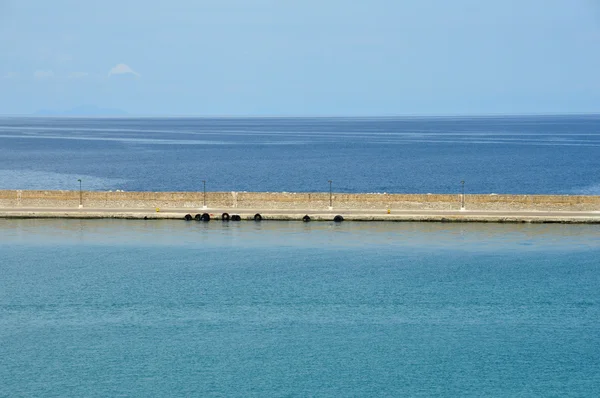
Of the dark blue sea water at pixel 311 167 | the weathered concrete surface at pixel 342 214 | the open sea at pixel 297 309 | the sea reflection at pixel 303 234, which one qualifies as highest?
the dark blue sea water at pixel 311 167

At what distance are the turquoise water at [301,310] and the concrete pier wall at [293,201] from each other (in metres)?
3.82

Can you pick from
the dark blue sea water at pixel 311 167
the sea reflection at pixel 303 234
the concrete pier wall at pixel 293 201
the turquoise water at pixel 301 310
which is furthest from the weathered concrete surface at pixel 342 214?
the dark blue sea water at pixel 311 167

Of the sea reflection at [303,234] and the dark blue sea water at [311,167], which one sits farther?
the dark blue sea water at [311,167]

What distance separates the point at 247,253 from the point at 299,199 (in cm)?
1500

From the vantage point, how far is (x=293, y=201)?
232 ft

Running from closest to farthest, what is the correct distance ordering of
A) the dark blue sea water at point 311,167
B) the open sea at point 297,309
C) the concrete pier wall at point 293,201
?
1. the open sea at point 297,309
2. the concrete pier wall at point 293,201
3. the dark blue sea water at point 311,167

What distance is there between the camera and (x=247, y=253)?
5669 cm

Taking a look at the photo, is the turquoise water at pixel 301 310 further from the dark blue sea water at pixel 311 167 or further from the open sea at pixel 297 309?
the dark blue sea water at pixel 311 167

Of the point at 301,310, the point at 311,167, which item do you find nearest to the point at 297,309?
the point at 301,310

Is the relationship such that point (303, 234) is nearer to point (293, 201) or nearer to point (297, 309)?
point (293, 201)

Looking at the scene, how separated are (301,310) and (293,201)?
93.6ft

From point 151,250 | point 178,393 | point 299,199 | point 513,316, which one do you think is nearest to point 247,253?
point 151,250

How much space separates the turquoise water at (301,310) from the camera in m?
33.6

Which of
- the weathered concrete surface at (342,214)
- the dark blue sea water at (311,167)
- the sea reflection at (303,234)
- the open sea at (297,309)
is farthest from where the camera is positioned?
the dark blue sea water at (311,167)
